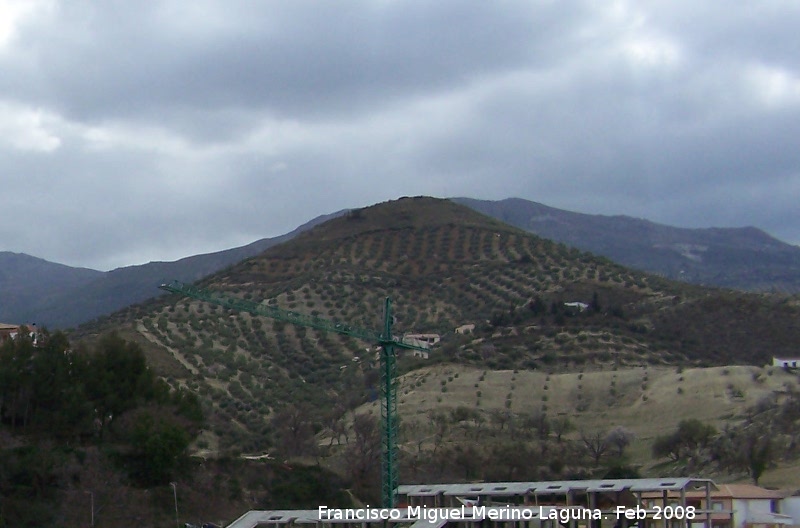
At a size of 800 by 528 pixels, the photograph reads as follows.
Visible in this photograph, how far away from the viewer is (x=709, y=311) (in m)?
96.7

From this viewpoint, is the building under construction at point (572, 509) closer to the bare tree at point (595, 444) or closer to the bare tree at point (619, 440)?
the bare tree at point (595, 444)

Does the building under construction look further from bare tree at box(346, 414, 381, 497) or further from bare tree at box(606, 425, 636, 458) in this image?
bare tree at box(606, 425, 636, 458)

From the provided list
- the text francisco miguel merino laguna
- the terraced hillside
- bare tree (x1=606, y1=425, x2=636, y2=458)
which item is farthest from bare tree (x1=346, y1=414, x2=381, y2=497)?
the text francisco miguel merino laguna

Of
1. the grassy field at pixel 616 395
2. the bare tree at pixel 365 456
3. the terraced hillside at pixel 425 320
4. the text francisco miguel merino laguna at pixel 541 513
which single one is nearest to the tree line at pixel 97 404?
the bare tree at pixel 365 456

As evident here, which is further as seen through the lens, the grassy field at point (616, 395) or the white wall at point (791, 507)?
the grassy field at point (616, 395)

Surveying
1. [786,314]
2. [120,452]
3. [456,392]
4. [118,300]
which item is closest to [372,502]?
[120,452]

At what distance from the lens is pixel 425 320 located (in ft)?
339

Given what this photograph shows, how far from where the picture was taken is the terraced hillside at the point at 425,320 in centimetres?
8488

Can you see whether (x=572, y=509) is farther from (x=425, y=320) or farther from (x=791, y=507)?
(x=425, y=320)

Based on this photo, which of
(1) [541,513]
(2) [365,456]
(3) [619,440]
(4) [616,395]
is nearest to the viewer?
(1) [541,513]

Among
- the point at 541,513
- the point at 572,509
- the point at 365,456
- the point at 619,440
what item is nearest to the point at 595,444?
the point at 619,440

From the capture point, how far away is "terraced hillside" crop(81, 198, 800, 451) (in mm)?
84875

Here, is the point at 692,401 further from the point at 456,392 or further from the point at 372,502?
the point at 372,502

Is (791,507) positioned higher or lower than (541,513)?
lower
